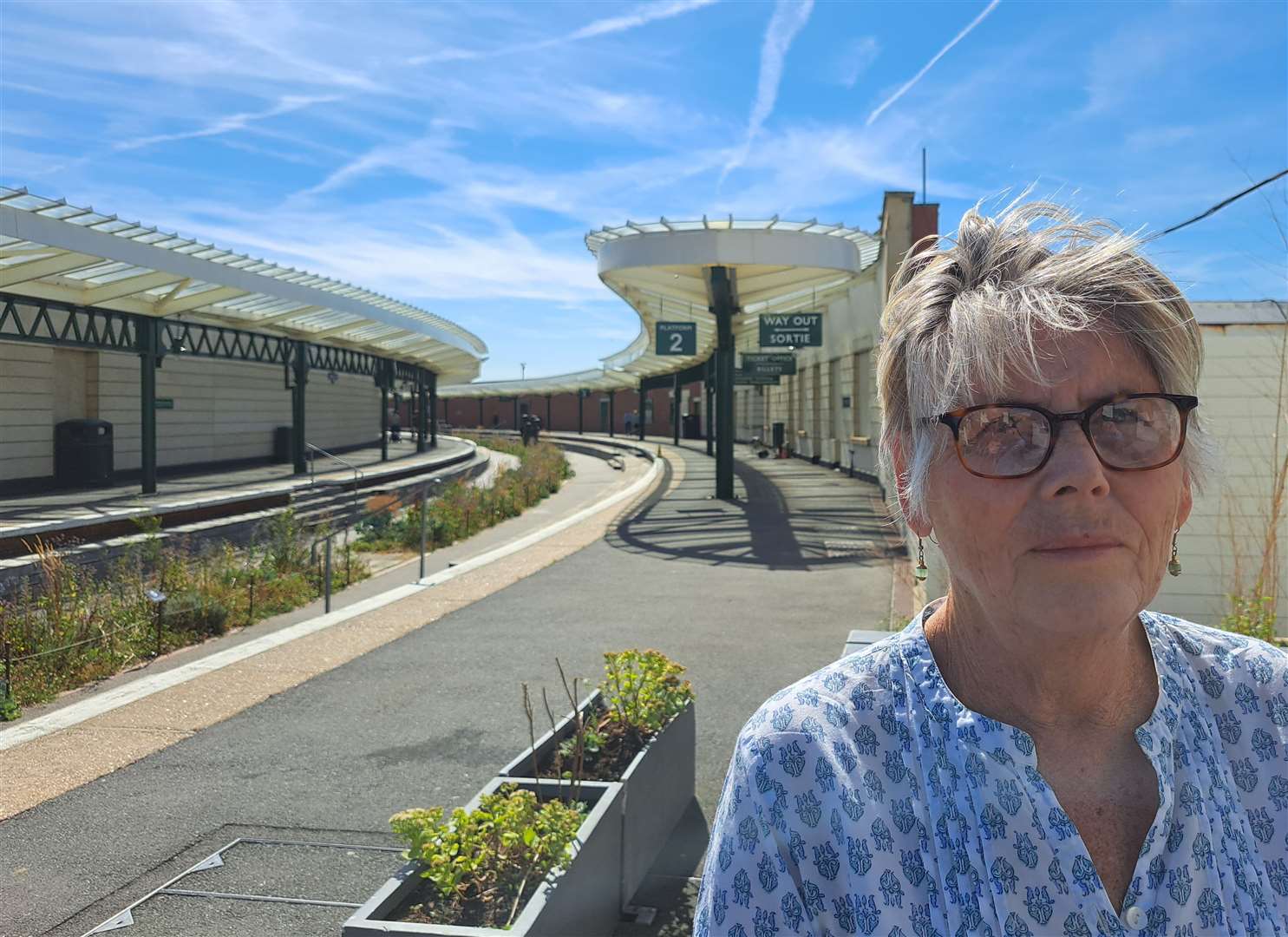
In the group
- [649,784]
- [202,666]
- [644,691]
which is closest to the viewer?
[649,784]

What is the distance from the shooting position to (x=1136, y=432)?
130 cm

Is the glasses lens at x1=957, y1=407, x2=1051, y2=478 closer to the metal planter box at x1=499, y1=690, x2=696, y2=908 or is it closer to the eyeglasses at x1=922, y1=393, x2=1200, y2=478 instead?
the eyeglasses at x1=922, y1=393, x2=1200, y2=478

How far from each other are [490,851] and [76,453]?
907 inches

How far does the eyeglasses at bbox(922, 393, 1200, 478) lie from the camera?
1.28m

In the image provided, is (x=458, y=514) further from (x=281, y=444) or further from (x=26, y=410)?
(x=281, y=444)

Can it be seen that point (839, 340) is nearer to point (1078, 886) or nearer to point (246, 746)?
point (246, 746)

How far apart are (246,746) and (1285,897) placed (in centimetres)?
521

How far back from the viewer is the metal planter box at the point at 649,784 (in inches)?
147

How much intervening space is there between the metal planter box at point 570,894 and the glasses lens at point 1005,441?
204 centimetres

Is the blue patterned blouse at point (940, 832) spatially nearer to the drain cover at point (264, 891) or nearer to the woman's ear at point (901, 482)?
the woman's ear at point (901, 482)

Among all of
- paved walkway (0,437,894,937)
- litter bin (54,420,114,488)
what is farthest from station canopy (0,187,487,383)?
paved walkway (0,437,894,937)

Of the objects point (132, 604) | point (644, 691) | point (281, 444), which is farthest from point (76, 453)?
point (644, 691)

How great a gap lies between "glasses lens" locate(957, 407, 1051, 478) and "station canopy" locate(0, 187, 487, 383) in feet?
51.9

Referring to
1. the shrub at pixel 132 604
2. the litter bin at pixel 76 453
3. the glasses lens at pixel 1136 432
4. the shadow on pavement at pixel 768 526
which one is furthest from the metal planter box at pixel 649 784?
the litter bin at pixel 76 453
